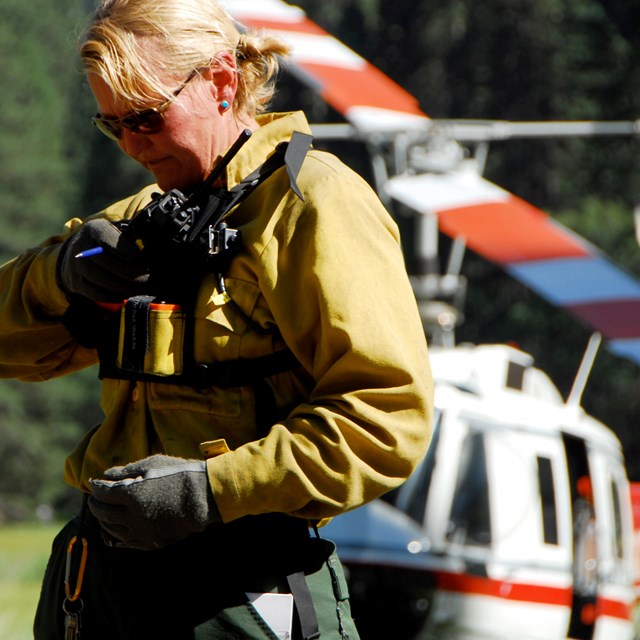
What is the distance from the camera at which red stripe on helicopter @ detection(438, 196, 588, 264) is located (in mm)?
7363

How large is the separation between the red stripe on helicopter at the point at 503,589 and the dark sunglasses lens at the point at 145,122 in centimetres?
475

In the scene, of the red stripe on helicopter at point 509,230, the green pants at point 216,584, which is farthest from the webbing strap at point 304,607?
the red stripe on helicopter at point 509,230

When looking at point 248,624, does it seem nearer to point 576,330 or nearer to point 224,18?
point 224,18

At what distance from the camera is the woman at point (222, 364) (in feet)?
5.61

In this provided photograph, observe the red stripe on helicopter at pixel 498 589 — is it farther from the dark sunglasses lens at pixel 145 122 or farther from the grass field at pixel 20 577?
the dark sunglasses lens at pixel 145 122

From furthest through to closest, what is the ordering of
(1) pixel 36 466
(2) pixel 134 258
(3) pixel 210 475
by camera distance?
(1) pixel 36 466 < (2) pixel 134 258 < (3) pixel 210 475

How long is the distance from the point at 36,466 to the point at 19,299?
95.8ft

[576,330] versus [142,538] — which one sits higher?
[142,538]

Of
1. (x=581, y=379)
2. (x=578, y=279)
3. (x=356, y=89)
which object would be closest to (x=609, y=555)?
(x=581, y=379)

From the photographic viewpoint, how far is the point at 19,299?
2.12 meters

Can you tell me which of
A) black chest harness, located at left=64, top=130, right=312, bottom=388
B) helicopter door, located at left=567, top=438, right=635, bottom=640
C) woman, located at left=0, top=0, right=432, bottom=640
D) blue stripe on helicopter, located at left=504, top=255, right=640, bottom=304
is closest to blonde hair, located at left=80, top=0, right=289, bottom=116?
woman, located at left=0, top=0, right=432, bottom=640

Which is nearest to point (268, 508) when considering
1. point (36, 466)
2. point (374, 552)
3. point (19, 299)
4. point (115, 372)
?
point (115, 372)

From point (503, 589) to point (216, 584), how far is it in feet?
15.9

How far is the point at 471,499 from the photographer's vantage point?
6.76 meters
